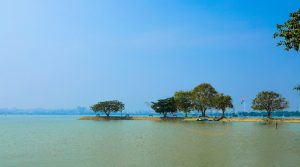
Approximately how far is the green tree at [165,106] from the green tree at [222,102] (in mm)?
23447

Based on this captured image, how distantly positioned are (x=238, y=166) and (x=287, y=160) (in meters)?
5.28

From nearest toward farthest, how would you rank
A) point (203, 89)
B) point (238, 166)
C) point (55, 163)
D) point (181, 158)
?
point (238, 166)
point (55, 163)
point (181, 158)
point (203, 89)

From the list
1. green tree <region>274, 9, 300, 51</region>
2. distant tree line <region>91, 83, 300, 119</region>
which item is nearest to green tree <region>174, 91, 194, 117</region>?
distant tree line <region>91, 83, 300, 119</region>

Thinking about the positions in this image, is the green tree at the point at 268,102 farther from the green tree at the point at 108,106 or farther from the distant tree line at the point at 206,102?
the green tree at the point at 108,106

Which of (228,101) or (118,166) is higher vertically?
(228,101)

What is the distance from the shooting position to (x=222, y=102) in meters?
155

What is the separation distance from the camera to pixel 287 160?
34.3m

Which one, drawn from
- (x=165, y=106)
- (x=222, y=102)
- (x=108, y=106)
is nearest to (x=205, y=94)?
(x=222, y=102)

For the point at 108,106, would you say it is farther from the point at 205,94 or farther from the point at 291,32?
the point at 291,32

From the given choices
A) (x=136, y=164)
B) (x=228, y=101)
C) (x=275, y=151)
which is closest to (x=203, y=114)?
(x=228, y=101)

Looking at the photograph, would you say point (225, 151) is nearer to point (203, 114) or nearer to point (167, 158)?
point (167, 158)

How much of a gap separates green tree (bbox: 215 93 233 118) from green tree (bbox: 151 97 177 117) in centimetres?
2345

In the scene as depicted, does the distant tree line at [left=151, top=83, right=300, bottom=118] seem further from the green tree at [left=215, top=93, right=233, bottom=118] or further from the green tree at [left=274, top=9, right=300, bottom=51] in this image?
the green tree at [left=274, top=9, right=300, bottom=51]

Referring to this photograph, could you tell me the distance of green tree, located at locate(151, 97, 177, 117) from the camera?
574ft
